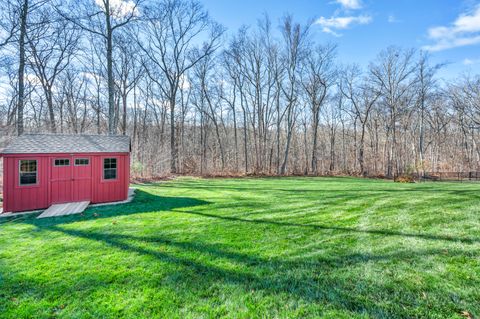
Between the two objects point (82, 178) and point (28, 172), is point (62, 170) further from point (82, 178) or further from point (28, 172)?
point (28, 172)

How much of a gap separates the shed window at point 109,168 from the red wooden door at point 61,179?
103cm

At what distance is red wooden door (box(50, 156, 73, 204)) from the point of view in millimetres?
7773

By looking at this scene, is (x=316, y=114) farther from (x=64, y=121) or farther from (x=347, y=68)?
(x=64, y=121)

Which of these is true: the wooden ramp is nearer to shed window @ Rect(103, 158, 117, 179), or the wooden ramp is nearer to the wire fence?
shed window @ Rect(103, 158, 117, 179)

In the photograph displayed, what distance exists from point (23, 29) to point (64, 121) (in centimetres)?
1188

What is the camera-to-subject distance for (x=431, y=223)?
178 inches

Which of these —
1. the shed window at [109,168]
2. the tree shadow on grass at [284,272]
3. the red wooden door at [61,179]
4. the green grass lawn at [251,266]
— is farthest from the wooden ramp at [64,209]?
the tree shadow on grass at [284,272]

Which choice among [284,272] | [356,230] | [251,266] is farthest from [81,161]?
[356,230]

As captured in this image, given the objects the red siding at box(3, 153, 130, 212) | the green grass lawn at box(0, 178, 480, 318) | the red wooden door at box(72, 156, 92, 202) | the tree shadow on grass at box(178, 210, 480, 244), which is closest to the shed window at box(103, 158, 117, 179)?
the red siding at box(3, 153, 130, 212)

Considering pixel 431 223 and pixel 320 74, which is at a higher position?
pixel 320 74

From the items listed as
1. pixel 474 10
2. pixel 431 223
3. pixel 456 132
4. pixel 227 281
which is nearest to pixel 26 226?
pixel 227 281

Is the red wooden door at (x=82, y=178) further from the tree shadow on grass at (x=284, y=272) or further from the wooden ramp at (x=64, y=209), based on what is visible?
the tree shadow on grass at (x=284, y=272)

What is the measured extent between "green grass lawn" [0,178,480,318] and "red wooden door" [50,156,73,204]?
2327mm

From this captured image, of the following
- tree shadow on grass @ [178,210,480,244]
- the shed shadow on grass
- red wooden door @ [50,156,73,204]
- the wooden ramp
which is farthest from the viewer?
red wooden door @ [50,156,73,204]
